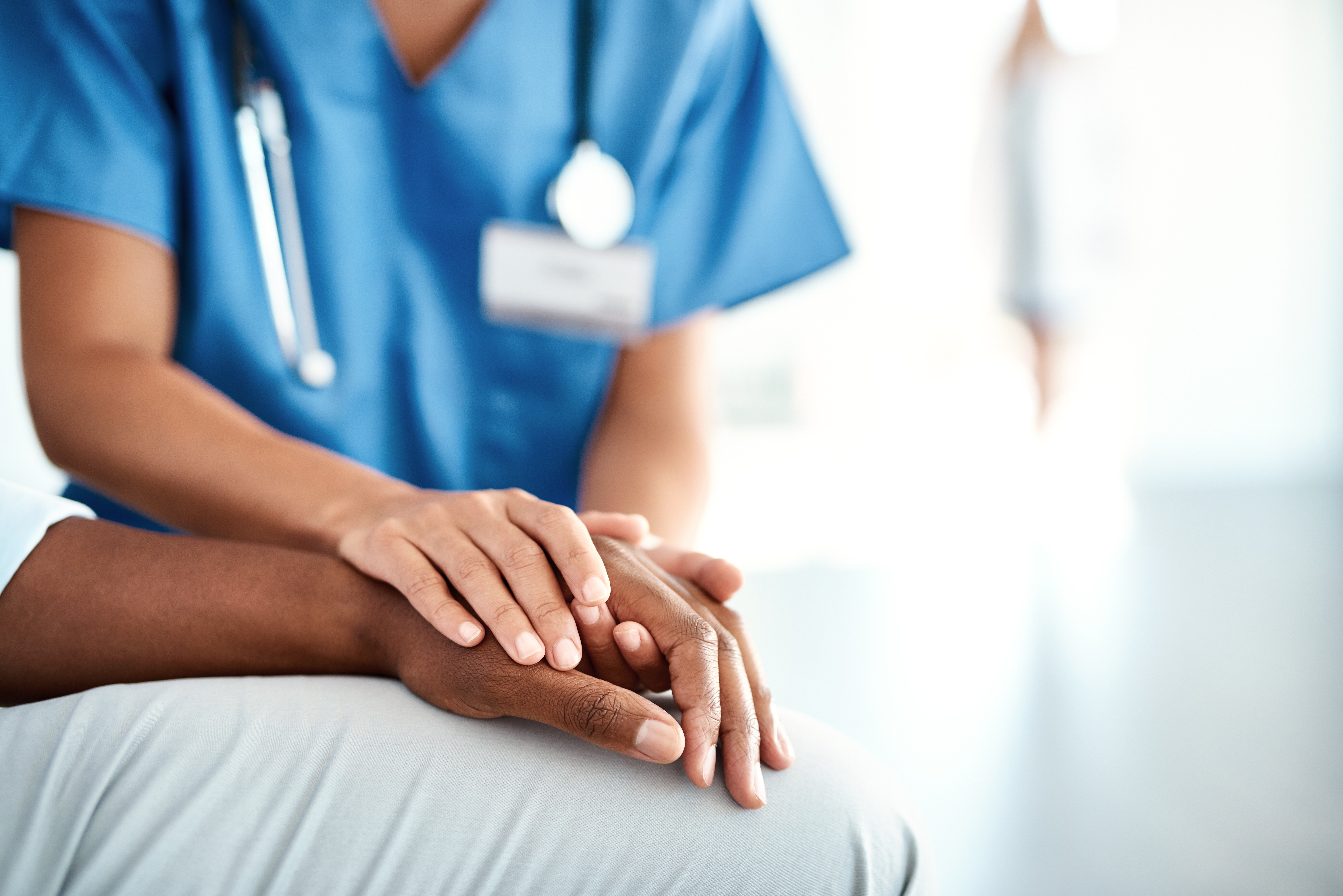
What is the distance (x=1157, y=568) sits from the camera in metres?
2.54

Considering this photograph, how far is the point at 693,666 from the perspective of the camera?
1.57ft

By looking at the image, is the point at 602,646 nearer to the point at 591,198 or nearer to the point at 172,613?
the point at 172,613

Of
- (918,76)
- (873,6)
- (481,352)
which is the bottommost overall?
(481,352)

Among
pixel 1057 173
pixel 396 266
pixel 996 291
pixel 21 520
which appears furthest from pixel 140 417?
pixel 1057 173

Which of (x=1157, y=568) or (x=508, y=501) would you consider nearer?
(x=508, y=501)

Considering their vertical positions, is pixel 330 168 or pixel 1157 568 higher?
pixel 330 168

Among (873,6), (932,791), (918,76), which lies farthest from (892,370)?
(932,791)

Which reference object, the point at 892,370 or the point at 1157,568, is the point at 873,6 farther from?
the point at 1157,568

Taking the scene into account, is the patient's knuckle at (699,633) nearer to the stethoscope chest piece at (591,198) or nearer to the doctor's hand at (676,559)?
the doctor's hand at (676,559)

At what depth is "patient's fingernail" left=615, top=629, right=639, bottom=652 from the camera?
1.64 ft

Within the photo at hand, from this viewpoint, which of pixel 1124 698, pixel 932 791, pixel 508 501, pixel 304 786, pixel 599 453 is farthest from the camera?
pixel 1124 698

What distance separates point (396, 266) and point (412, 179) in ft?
0.31

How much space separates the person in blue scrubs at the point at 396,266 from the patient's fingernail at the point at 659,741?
0.29 feet

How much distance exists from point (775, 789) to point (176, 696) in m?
0.33
